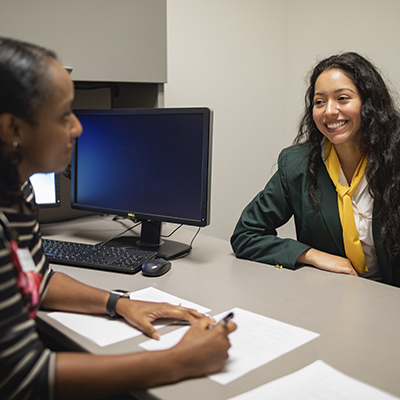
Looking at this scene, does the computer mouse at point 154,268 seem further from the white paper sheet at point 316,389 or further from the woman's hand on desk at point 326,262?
the white paper sheet at point 316,389

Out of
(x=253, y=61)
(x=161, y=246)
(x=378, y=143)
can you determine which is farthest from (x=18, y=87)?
(x=253, y=61)

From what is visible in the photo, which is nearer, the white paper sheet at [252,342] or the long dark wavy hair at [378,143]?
the white paper sheet at [252,342]

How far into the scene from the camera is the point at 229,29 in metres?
2.53

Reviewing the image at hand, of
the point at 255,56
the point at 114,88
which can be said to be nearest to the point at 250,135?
the point at 255,56

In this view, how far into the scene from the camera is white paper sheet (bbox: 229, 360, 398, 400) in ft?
2.34

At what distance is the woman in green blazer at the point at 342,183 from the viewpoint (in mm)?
1428

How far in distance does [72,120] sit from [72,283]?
43cm

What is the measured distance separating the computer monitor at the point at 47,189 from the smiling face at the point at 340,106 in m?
1.02

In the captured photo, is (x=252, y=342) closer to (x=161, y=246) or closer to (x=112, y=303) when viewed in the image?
(x=112, y=303)

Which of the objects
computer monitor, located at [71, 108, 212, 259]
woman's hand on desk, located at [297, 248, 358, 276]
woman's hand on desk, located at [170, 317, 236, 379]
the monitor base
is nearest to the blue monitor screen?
computer monitor, located at [71, 108, 212, 259]

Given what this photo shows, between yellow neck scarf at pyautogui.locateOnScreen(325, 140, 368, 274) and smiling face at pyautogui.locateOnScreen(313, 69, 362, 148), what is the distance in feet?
0.36

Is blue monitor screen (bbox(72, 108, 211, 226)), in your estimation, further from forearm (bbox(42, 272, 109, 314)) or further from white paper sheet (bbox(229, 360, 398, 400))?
white paper sheet (bbox(229, 360, 398, 400))

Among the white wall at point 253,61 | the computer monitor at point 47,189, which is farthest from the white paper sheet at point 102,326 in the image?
the white wall at point 253,61

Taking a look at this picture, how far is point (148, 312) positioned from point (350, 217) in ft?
2.59
